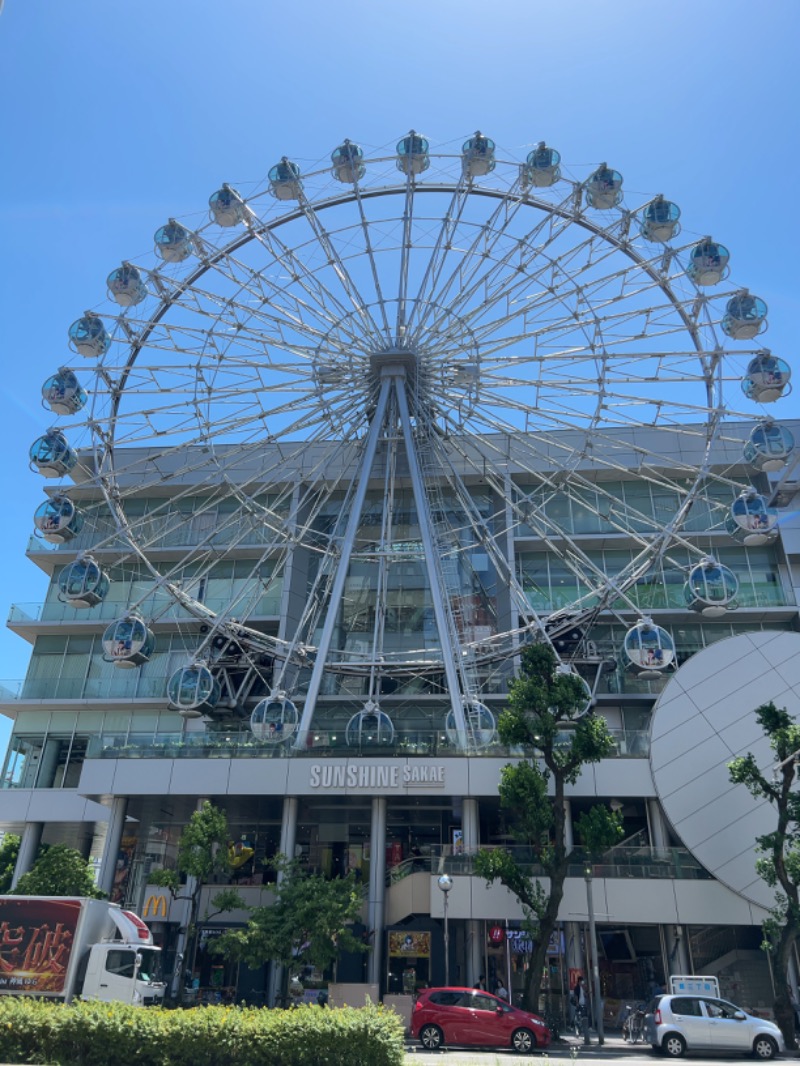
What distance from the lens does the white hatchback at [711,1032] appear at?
64.0 feet

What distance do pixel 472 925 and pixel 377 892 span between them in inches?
129

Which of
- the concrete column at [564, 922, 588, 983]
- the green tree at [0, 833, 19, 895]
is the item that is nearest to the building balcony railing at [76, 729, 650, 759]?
the concrete column at [564, 922, 588, 983]


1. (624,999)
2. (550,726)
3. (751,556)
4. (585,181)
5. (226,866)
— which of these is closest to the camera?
(550,726)

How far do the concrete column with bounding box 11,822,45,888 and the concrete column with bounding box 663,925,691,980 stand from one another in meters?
28.0

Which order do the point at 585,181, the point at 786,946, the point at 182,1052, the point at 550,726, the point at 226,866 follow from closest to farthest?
the point at 182,1052, the point at 786,946, the point at 550,726, the point at 226,866, the point at 585,181

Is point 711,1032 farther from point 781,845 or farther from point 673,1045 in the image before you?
point 781,845

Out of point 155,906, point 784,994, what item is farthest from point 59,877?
point 784,994

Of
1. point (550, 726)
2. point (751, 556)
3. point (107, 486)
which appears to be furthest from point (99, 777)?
point (751, 556)

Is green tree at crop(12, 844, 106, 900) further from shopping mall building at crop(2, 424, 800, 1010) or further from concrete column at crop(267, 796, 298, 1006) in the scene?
concrete column at crop(267, 796, 298, 1006)

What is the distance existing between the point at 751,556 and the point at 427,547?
934 inches

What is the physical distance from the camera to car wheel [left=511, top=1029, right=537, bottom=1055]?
19.7 m

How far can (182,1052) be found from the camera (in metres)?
11.9

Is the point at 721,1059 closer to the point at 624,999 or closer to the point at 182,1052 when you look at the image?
the point at 624,999

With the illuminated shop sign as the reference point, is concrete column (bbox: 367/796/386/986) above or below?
below
